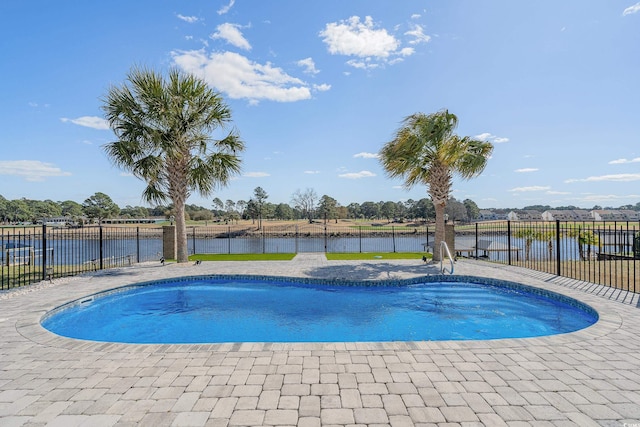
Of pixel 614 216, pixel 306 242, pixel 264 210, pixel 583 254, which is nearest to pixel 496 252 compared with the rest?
pixel 583 254

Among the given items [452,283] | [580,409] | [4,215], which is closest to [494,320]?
[452,283]

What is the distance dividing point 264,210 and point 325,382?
257 ft

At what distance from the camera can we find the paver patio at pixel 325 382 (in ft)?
8.00

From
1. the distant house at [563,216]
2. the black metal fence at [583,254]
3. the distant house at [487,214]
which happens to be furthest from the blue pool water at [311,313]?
the distant house at [487,214]

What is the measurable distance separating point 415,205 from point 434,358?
295 ft

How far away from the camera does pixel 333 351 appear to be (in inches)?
148

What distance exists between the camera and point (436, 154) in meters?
11.0

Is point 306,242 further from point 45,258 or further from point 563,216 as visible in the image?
point 563,216

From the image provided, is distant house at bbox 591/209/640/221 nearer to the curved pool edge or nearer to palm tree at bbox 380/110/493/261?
palm tree at bbox 380/110/493/261

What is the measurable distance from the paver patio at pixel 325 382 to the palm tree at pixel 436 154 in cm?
706

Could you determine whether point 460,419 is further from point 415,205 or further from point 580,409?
point 415,205

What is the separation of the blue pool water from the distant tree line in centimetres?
6012

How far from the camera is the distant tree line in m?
76.4

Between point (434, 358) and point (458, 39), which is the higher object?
point (458, 39)
